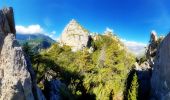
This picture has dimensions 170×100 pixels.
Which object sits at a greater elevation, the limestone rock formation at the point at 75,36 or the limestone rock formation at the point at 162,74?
the limestone rock formation at the point at 75,36

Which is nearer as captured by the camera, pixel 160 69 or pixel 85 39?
pixel 160 69

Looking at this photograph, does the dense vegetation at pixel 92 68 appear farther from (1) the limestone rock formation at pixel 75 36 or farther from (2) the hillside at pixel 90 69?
(1) the limestone rock formation at pixel 75 36

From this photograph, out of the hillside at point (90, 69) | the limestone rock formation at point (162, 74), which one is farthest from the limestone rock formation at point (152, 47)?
the limestone rock formation at point (162, 74)

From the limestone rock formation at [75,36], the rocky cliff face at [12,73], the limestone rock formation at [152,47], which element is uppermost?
the limestone rock formation at [75,36]

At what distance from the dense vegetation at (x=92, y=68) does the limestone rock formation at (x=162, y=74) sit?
33.3 ft

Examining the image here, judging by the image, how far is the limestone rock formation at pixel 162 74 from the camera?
53750 mm

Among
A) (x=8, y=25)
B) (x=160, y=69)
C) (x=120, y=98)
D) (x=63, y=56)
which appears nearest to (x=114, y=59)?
(x=63, y=56)

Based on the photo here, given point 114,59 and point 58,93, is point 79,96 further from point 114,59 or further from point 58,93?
point 114,59

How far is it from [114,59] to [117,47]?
1391cm

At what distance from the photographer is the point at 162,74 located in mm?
56469

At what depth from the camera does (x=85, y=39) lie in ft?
409

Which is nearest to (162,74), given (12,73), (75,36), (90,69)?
(12,73)

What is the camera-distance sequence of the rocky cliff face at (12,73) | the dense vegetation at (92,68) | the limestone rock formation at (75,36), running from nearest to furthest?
the rocky cliff face at (12,73) < the dense vegetation at (92,68) < the limestone rock formation at (75,36)

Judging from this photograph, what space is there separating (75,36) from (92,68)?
30.7m
